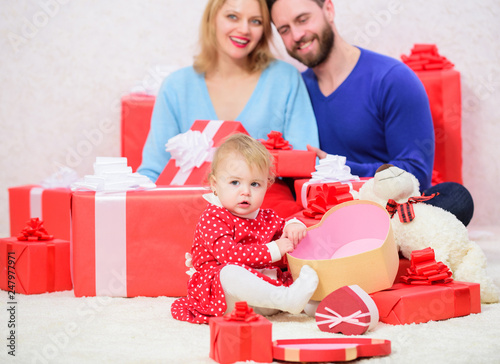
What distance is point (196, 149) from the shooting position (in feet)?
6.05

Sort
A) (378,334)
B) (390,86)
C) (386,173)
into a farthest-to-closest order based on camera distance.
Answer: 1. (390,86)
2. (386,173)
3. (378,334)

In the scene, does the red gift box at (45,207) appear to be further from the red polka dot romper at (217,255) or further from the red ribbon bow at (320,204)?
the red ribbon bow at (320,204)

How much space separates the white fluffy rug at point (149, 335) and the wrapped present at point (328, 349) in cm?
2

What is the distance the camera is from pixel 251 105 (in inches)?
87.2

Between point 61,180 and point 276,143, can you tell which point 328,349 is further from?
point 61,180

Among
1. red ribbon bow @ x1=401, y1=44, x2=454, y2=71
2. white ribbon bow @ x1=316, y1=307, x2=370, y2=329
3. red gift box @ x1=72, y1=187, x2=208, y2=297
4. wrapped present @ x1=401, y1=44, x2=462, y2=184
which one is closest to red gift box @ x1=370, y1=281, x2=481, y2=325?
white ribbon bow @ x1=316, y1=307, x2=370, y2=329

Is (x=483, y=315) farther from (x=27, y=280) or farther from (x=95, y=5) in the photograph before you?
(x=95, y=5)

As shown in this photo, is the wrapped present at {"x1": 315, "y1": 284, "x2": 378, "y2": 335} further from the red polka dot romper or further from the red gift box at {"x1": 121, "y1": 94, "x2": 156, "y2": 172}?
the red gift box at {"x1": 121, "y1": 94, "x2": 156, "y2": 172}

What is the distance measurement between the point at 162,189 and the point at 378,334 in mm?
768

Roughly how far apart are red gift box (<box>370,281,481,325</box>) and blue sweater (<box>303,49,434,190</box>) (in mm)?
669

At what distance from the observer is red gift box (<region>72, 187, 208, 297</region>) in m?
1.61

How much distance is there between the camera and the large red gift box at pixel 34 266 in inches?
66.6

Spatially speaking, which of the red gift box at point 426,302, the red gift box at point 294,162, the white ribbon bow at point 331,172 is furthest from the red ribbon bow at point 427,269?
the red gift box at point 294,162

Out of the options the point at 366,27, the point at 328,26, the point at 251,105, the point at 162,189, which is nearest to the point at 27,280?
the point at 162,189
